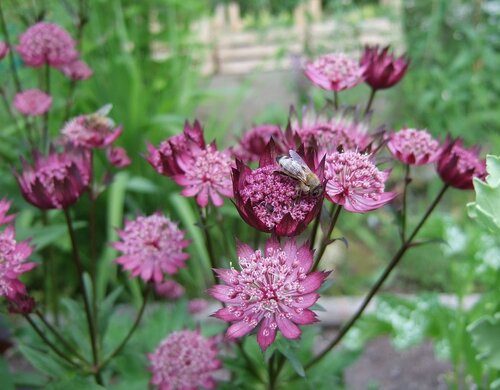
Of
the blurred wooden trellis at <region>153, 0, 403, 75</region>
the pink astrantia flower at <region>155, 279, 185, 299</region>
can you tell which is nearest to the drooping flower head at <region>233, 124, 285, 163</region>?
the pink astrantia flower at <region>155, 279, 185, 299</region>

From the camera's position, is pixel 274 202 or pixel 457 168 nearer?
pixel 274 202

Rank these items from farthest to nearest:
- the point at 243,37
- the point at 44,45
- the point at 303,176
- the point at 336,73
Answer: the point at 243,37, the point at 44,45, the point at 336,73, the point at 303,176

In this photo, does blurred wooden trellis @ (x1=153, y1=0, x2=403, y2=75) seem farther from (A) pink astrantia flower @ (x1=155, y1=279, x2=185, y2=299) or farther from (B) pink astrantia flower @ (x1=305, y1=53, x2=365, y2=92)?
(B) pink astrantia flower @ (x1=305, y1=53, x2=365, y2=92)

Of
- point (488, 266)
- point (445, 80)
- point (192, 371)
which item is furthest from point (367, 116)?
point (445, 80)

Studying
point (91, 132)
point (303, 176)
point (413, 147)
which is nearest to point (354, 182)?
point (303, 176)

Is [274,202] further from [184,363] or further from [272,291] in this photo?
[184,363]

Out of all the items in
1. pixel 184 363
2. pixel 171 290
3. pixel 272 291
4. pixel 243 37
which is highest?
pixel 272 291
